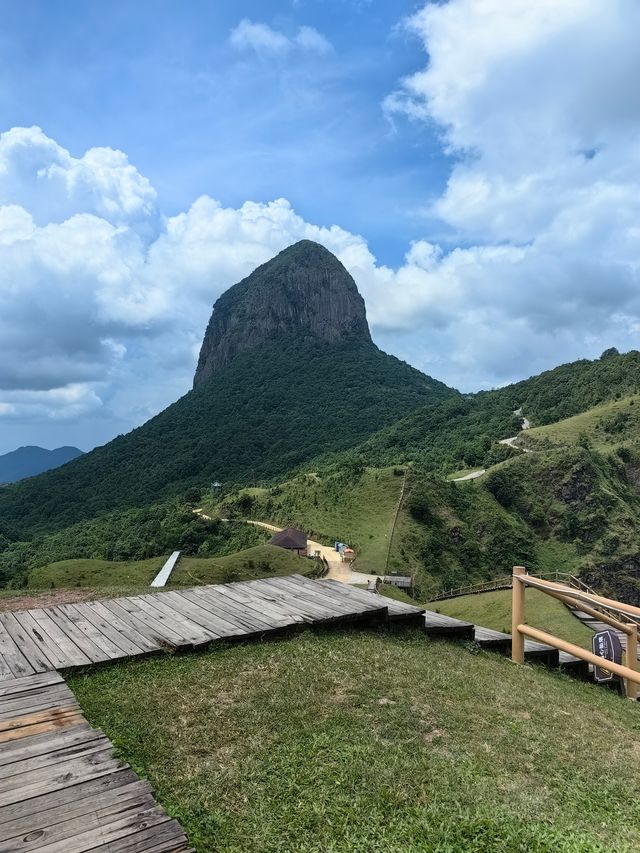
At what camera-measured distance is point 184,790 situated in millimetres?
3818

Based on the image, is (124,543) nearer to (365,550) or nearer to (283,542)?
(283,542)

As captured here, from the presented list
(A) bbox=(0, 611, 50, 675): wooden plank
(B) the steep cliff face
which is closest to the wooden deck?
(A) bbox=(0, 611, 50, 675): wooden plank

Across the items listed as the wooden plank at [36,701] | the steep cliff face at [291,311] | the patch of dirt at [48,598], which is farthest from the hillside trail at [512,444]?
the steep cliff face at [291,311]

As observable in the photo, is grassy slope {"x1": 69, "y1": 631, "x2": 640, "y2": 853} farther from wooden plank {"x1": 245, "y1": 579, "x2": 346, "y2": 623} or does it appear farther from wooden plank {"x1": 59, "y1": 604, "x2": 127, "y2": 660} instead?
wooden plank {"x1": 245, "y1": 579, "x2": 346, "y2": 623}

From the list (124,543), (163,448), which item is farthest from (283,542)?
(163,448)

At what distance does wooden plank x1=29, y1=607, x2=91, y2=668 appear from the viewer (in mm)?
5801

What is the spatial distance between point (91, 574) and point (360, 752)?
54.2 feet

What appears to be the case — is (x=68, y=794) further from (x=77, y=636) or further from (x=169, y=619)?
(x=169, y=619)

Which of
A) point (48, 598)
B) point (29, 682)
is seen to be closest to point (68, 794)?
point (29, 682)

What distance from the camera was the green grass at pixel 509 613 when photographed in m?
20.0

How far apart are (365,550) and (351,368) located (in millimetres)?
101631

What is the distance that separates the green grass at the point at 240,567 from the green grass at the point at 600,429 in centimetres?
5030

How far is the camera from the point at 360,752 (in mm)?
4469

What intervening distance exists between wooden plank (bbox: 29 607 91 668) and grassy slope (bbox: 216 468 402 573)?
34.5 m
